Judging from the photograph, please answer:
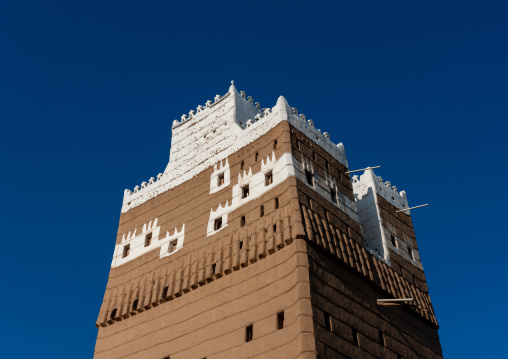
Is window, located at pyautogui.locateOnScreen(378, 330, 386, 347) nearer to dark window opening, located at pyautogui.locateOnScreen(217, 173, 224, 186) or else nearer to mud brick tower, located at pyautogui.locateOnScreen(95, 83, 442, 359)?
mud brick tower, located at pyautogui.locateOnScreen(95, 83, 442, 359)

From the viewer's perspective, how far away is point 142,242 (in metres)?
31.6

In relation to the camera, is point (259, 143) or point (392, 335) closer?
point (392, 335)

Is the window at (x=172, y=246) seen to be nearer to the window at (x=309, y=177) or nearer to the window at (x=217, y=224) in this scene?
the window at (x=217, y=224)

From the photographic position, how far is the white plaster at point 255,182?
27062mm

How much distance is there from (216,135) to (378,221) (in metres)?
10.2

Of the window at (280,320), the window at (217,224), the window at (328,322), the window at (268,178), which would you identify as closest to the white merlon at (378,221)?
the window at (268,178)

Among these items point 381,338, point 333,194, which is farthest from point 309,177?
point 381,338

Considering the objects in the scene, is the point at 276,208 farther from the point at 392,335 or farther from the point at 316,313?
the point at 392,335

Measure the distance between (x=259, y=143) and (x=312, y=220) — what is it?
562 cm

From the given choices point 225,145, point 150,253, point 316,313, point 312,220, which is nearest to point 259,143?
point 225,145

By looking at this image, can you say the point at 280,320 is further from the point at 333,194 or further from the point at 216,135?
the point at 216,135

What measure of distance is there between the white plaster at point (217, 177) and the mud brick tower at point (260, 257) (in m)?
0.07

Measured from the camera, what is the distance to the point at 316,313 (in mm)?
22609

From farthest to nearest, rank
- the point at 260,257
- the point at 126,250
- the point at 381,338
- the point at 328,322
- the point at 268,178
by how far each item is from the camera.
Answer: the point at 126,250, the point at 268,178, the point at 381,338, the point at 260,257, the point at 328,322
